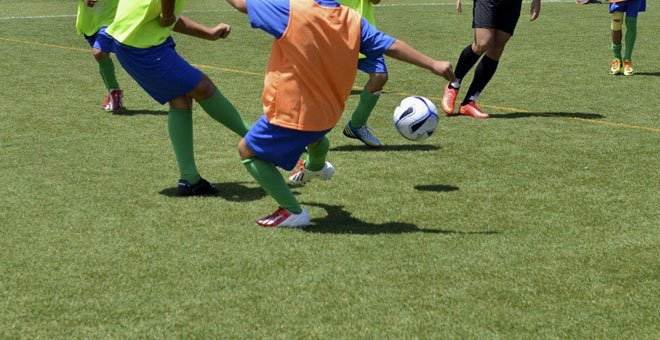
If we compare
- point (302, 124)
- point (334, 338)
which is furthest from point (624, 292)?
point (302, 124)

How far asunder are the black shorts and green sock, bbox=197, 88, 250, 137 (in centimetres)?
335

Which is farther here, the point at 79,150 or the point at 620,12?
the point at 620,12

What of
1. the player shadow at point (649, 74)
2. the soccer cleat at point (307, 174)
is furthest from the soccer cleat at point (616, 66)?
the soccer cleat at point (307, 174)

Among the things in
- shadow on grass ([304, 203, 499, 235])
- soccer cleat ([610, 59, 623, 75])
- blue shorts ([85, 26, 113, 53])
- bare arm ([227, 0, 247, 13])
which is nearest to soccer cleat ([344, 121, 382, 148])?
shadow on grass ([304, 203, 499, 235])

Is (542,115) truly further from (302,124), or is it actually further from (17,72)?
(17,72)

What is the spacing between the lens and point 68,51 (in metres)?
14.2

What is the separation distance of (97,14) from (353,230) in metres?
5.30

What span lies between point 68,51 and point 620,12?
7376mm

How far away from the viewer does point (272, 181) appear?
571 centimetres

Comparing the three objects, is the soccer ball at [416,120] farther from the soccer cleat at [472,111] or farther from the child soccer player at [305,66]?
the soccer cleat at [472,111]

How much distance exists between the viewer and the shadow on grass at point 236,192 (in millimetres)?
6531

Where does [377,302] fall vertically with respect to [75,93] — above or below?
above

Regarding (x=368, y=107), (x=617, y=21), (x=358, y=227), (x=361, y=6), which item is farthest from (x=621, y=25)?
(x=358, y=227)

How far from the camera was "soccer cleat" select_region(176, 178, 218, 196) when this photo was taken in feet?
21.6
